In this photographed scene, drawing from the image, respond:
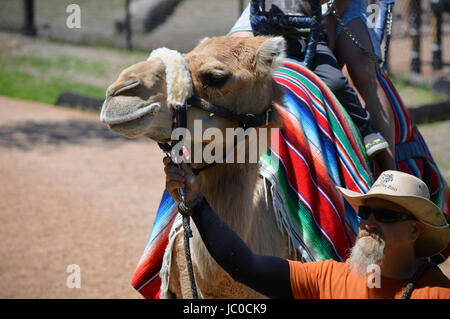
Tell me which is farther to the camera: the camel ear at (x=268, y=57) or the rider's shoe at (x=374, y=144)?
the rider's shoe at (x=374, y=144)

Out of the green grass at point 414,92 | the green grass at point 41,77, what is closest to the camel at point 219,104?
the green grass at point 414,92

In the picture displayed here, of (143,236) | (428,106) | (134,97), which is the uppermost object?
(134,97)

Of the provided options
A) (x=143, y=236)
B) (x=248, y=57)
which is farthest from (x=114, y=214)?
(x=248, y=57)

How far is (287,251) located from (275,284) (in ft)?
2.20

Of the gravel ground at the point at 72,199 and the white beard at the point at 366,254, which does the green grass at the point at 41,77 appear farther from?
the white beard at the point at 366,254

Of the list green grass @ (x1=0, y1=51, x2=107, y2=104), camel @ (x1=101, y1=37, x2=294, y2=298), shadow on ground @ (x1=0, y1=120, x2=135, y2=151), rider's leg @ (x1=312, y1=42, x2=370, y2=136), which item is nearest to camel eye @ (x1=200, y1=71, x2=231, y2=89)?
camel @ (x1=101, y1=37, x2=294, y2=298)

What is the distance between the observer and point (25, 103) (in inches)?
484

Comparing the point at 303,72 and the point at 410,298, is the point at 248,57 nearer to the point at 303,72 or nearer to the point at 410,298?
the point at 303,72

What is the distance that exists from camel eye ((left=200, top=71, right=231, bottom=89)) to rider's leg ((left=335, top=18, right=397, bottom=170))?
137cm

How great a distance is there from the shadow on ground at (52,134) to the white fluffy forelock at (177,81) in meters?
7.33

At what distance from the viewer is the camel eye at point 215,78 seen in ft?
8.49

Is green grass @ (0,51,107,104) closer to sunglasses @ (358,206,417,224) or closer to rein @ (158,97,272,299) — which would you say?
rein @ (158,97,272,299)

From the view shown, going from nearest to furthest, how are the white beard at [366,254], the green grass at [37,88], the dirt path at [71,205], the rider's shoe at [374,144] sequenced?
1. the white beard at [366,254]
2. the rider's shoe at [374,144]
3. the dirt path at [71,205]
4. the green grass at [37,88]

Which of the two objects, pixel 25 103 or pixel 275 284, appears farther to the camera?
pixel 25 103
